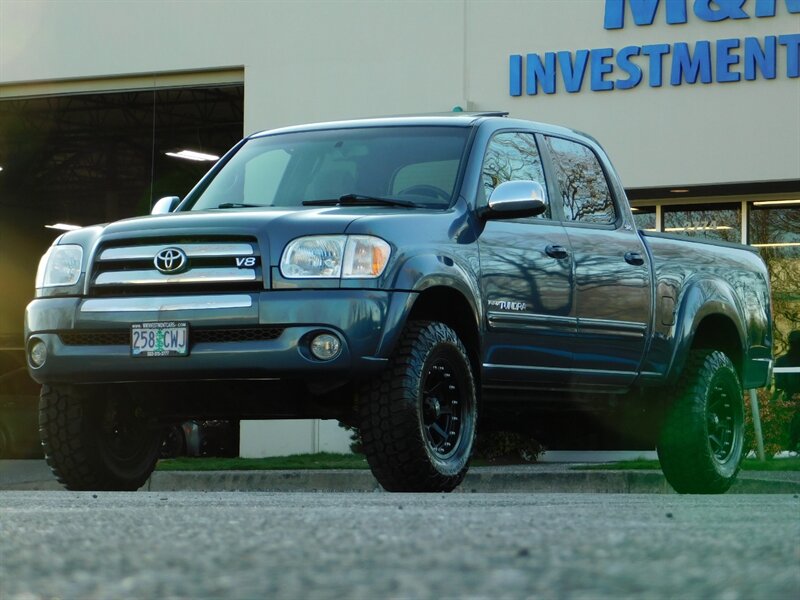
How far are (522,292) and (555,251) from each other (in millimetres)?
373

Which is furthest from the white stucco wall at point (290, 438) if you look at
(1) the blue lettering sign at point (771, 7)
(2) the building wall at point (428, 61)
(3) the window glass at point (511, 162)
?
(3) the window glass at point (511, 162)

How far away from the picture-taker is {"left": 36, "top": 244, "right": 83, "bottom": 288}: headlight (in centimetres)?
747

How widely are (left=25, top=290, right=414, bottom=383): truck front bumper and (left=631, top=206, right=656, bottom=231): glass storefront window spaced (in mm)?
11876

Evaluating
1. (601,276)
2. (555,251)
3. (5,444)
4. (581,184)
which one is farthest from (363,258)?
(5,444)

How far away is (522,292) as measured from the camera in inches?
306

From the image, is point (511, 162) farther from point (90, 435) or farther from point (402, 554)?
point (402, 554)

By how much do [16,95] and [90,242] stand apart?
14.5 m

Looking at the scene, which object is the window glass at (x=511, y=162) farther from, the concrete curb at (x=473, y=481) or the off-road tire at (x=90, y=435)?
the concrete curb at (x=473, y=481)

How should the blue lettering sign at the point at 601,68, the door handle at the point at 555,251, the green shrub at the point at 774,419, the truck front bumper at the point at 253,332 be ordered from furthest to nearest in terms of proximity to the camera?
the blue lettering sign at the point at 601,68, the green shrub at the point at 774,419, the door handle at the point at 555,251, the truck front bumper at the point at 253,332

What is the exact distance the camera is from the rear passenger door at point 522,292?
7.61 meters

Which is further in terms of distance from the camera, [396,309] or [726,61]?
[726,61]

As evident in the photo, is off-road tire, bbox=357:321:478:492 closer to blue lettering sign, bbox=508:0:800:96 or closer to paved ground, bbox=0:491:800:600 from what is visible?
paved ground, bbox=0:491:800:600

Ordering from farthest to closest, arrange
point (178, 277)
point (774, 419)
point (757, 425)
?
point (774, 419)
point (757, 425)
point (178, 277)

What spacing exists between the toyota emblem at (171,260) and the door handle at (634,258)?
270 cm
